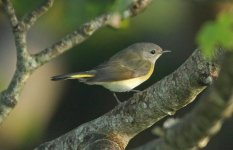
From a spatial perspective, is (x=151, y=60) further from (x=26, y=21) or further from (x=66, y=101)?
(x=26, y=21)

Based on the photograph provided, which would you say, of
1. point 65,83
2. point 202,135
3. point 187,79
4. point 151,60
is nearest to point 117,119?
point 187,79

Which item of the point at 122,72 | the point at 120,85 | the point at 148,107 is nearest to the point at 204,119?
the point at 148,107

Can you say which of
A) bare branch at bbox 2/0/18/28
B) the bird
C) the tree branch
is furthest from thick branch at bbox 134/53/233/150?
the bird

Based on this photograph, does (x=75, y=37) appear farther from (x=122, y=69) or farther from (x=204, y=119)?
(x=122, y=69)

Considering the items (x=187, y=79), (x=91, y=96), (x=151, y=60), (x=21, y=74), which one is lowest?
(x=91, y=96)

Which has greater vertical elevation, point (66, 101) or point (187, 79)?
point (187, 79)

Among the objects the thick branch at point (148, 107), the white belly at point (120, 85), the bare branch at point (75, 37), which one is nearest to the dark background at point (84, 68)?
the white belly at point (120, 85)

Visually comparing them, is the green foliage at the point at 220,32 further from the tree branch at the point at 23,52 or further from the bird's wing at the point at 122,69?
the bird's wing at the point at 122,69
